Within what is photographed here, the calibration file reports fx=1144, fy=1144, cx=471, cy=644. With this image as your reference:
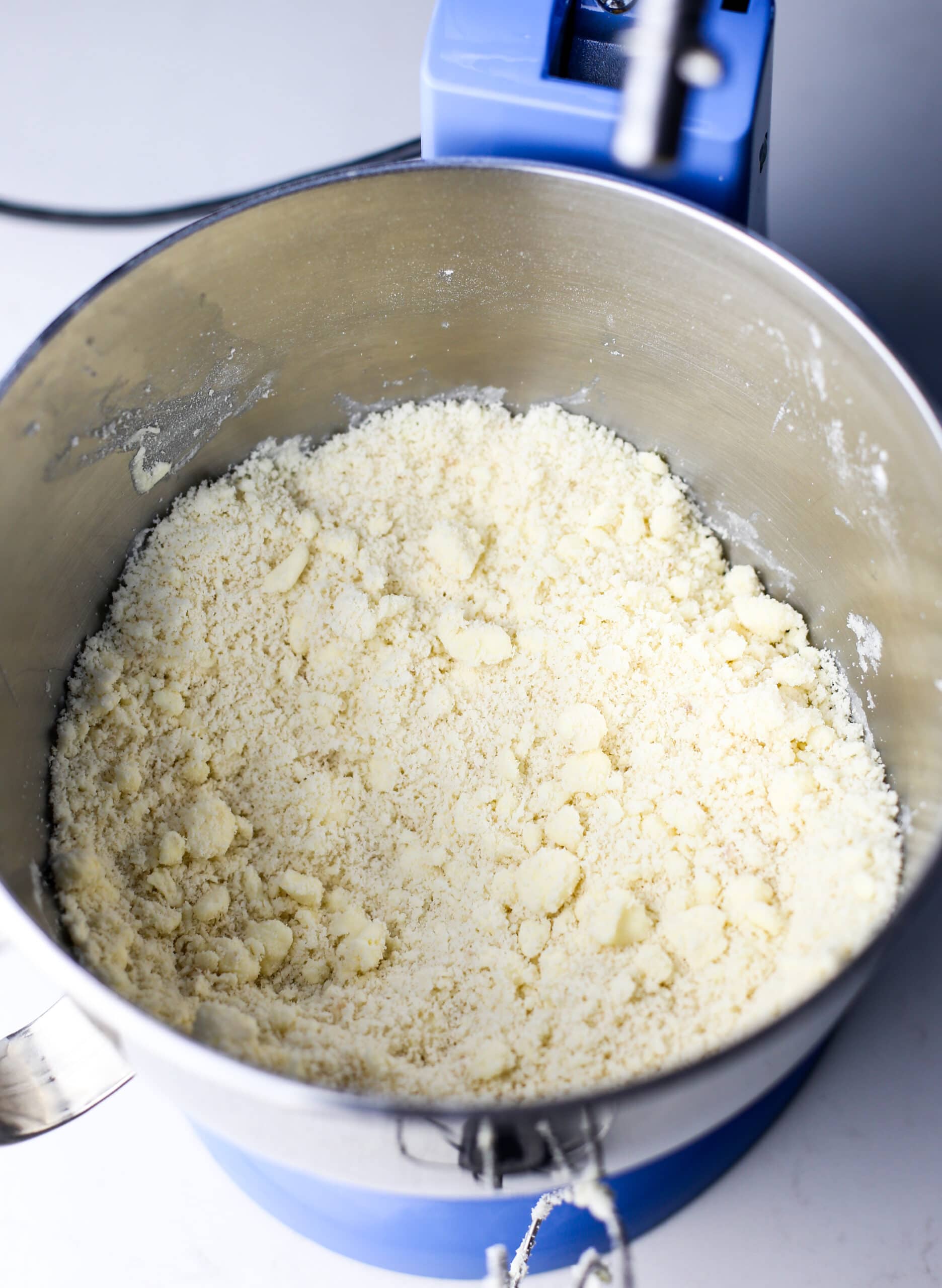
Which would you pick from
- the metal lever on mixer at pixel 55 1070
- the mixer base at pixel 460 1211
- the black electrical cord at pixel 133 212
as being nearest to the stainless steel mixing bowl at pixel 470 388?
the metal lever on mixer at pixel 55 1070

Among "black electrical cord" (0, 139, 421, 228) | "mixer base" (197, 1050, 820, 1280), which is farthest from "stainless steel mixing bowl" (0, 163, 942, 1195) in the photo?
"black electrical cord" (0, 139, 421, 228)

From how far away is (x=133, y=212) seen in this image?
40.2 inches

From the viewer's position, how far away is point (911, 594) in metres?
0.65

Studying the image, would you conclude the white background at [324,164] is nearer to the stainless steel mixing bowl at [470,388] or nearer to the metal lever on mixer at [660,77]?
the stainless steel mixing bowl at [470,388]

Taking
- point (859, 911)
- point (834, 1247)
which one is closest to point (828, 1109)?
point (834, 1247)

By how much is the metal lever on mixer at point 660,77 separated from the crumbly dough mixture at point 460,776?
0.27m

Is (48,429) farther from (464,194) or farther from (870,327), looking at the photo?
(870,327)

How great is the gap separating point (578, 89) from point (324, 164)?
0.45 meters

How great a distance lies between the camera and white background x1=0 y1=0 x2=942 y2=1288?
67cm

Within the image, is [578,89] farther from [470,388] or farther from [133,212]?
[133,212]

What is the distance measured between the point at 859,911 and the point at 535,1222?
227 mm

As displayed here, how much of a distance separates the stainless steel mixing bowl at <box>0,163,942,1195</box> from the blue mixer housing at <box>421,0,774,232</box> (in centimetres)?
3

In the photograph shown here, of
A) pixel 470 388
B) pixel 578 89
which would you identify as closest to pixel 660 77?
pixel 578 89

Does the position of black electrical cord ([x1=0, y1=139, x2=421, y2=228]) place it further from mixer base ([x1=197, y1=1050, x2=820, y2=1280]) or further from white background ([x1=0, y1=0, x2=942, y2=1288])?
mixer base ([x1=197, y1=1050, x2=820, y2=1280])
